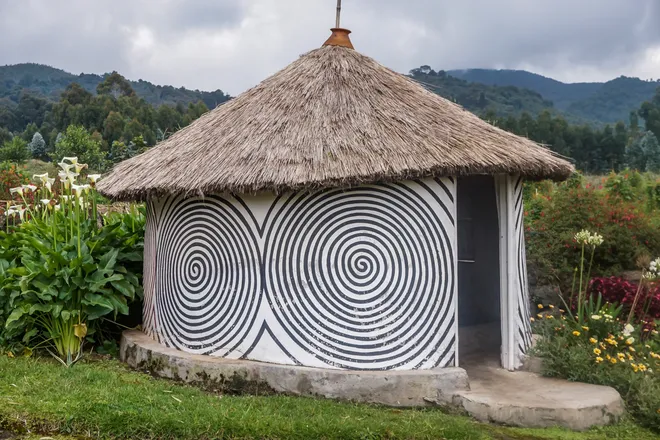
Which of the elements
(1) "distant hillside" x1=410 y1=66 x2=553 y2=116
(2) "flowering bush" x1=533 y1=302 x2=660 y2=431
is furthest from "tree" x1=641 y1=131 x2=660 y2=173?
(2) "flowering bush" x1=533 y1=302 x2=660 y2=431

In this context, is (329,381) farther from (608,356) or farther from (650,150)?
(650,150)

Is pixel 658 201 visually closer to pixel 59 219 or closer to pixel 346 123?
pixel 346 123

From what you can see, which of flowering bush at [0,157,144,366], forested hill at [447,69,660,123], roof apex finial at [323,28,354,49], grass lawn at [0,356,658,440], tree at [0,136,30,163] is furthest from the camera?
forested hill at [447,69,660,123]

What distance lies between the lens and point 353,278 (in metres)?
6.22

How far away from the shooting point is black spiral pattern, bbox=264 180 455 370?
6.21 m

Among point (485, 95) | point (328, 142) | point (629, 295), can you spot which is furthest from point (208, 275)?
point (485, 95)

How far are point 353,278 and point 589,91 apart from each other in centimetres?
15564

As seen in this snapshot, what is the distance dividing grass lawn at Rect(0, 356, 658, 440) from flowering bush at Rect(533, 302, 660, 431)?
404 mm

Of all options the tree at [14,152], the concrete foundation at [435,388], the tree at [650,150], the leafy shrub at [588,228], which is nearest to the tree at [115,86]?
the tree at [14,152]

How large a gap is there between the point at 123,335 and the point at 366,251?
315 cm

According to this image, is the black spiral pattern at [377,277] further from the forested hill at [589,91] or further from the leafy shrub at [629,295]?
the forested hill at [589,91]

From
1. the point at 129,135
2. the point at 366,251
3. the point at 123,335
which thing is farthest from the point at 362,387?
the point at 129,135

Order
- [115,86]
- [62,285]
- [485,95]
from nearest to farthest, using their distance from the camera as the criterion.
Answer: [62,285] → [115,86] → [485,95]

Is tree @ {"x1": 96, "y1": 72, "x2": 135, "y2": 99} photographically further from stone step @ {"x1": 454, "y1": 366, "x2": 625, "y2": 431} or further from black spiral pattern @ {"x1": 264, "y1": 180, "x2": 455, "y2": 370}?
stone step @ {"x1": 454, "y1": 366, "x2": 625, "y2": 431}
